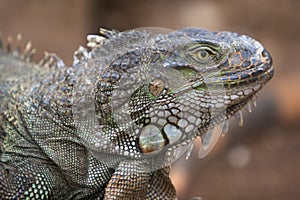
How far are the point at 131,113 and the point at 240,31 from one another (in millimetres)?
12393

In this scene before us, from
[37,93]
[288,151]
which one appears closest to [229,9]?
[288,151]

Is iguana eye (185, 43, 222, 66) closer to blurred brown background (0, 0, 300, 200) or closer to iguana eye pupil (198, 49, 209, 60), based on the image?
iguana eye pupil (198, 49, 209, 60)

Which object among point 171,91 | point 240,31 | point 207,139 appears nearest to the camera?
point 171,91

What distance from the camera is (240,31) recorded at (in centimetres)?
1548

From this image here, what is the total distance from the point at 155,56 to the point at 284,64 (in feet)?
38.6

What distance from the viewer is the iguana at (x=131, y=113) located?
3506 millimetres

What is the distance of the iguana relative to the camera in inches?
138

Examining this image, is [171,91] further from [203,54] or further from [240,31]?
[240,31]

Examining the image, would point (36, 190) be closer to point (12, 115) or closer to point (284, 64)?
point (12, 115)

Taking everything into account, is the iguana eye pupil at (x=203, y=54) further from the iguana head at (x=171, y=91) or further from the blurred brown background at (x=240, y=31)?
the blurred brown background at (x=240, y=31)

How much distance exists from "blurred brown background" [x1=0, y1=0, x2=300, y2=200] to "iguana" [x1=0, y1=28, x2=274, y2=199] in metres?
4.68

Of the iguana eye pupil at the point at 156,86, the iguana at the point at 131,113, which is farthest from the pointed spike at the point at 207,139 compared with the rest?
the iguana eye pupil at the point at 156,86

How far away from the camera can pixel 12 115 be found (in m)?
3.98

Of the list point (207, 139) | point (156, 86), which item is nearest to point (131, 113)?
point (156, 86)
